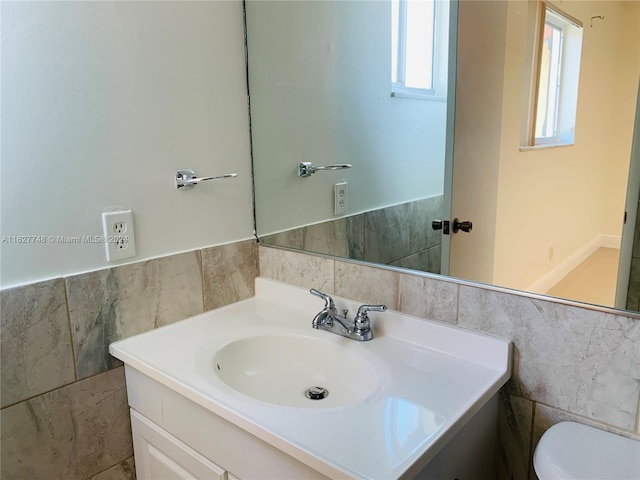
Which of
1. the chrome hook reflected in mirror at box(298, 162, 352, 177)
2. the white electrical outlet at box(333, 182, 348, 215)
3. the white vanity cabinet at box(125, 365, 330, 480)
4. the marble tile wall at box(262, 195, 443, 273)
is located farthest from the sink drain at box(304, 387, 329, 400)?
the chrome hook reflected in mirror at box(298, 162, 352, 177)

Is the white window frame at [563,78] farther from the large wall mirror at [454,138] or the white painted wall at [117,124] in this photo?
the white painted wall at [117,124]

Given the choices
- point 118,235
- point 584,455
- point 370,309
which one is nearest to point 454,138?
point 370,309

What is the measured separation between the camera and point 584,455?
2.71ft

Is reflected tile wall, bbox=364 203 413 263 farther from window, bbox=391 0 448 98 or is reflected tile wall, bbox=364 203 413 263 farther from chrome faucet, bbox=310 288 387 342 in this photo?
window, bbox=391 0 448 98

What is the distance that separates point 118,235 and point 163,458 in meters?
0.56

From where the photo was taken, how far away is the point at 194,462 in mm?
1049

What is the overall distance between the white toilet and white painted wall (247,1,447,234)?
0.78 metres

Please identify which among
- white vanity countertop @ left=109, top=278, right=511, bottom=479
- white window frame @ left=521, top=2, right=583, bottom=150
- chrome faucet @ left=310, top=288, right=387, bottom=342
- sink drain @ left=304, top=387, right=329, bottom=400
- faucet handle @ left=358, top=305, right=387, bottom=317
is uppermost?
white window frame @ left=521, top=2, right=583, bottom=150

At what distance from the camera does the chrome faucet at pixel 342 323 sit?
1184 mm

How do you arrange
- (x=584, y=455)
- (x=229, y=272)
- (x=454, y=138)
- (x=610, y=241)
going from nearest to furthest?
1. (x=584, y=455)
2. (x=610, y=241)
3. (x=454, y=138)
4. (x=229, y=272)

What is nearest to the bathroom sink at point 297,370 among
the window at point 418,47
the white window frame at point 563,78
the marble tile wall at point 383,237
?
the marble tile wall at point 383,237

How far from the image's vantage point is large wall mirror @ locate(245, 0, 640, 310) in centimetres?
96

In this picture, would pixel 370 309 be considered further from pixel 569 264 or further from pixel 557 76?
pixel 557 76

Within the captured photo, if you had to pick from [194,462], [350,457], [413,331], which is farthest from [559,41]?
[194,462]
